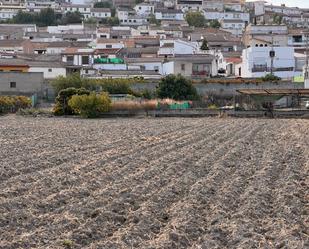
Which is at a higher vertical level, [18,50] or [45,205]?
[18,50]

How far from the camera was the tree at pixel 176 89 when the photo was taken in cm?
3978

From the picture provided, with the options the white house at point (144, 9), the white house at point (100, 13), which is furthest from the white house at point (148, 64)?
the white house at point (144, 9)

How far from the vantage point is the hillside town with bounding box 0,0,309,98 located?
5469 centimetres

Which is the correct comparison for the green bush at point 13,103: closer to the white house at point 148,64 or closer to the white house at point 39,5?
the white house at point 148,64

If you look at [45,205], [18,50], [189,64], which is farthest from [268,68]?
[45,205]

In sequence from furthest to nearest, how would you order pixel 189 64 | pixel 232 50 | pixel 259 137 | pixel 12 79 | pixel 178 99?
pixel 232 50 < pixel 189 64 < pixel 12 79 < pixel 178 99 < pixel 259 137

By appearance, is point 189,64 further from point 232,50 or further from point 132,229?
point 132,229

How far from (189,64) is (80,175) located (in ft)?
145

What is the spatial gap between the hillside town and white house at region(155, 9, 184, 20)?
0.18 meters

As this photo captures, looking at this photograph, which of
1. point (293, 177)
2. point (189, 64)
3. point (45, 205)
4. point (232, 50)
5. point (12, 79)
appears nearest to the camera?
point (45, 205)

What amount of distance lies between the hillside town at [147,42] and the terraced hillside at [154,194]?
28589 mm

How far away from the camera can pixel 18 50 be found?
74.5m

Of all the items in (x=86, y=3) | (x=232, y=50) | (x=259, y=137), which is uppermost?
(x=86, y=3)

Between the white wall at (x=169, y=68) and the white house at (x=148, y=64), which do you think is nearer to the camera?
the white wall at (x=169, y=68)
